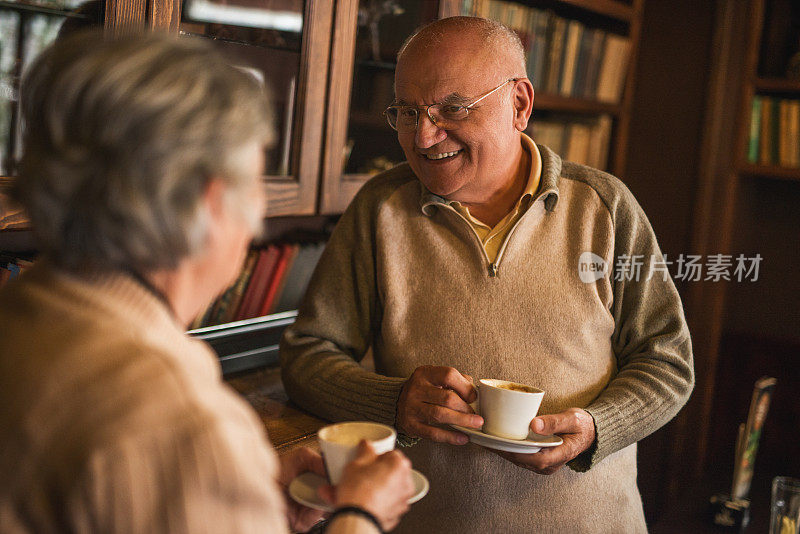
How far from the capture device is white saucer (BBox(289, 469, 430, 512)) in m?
0.98

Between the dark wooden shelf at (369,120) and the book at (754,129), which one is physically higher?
the book at (754,129)

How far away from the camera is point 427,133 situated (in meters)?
1.53

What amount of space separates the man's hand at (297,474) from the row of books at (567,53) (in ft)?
6.80

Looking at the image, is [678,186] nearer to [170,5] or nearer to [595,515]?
[595,515]

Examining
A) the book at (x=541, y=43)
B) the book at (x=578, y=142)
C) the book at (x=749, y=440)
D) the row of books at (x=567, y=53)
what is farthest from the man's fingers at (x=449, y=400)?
the book at (x=578, y=142)

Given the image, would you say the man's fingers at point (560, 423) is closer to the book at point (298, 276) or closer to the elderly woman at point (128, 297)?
the elderly woman at point (128, 297)

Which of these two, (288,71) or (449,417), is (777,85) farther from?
(449,417)

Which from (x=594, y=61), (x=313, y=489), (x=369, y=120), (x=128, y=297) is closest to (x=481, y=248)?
(x=313, y=489)

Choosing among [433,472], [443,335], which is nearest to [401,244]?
[443,335]

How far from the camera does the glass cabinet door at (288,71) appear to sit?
1911mm

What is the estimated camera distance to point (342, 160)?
2.15 m

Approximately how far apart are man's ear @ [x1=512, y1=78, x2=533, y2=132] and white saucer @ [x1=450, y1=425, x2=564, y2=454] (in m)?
0.66

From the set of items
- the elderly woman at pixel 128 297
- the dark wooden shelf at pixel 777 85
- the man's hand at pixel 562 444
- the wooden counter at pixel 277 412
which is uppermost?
the dark wooden shelf at pixel 777 85

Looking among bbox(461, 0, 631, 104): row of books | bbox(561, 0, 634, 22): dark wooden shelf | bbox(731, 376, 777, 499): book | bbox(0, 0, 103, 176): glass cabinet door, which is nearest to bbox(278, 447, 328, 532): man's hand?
bbox(0, 0, 103, 176): glass cabinet door
